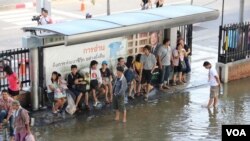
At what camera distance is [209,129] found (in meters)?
15.0

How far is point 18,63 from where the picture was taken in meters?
15.7

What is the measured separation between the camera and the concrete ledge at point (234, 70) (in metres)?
18.9

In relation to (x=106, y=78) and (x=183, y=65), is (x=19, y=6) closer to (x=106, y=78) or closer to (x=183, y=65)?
(x=183, y=65)

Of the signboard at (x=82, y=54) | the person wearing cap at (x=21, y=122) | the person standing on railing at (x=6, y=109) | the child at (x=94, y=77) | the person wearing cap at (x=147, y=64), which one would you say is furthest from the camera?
the person wearing cap at (x=147, y=64)

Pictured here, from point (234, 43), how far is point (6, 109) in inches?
316

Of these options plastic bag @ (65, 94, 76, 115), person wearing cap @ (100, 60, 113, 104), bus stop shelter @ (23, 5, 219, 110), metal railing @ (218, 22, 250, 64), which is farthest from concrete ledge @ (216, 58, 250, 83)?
plastic bag @ (65, 94, 76, 115)

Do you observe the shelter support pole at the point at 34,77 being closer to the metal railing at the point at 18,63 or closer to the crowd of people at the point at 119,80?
the metal railing at the point at 18,63

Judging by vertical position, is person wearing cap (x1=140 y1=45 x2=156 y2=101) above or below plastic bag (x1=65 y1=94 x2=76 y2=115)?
above

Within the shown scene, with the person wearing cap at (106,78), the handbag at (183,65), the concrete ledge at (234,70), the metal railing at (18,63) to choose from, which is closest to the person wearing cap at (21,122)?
the metal railing at (18,63)

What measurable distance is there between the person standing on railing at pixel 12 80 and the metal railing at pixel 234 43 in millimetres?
6472

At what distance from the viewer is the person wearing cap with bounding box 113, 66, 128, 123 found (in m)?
15.1

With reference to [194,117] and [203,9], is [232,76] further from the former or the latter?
[194,117]

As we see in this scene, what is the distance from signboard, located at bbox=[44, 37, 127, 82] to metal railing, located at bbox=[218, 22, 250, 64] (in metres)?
3.27

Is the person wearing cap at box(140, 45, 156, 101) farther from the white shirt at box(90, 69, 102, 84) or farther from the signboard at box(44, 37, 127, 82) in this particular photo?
the white shirt at box(90, 69, 102, 84)
